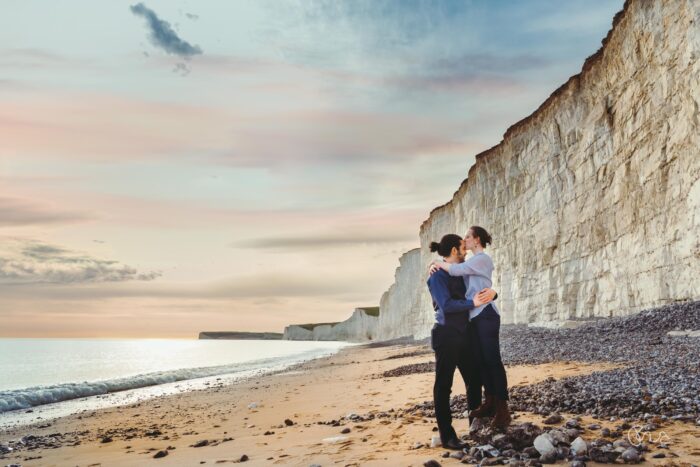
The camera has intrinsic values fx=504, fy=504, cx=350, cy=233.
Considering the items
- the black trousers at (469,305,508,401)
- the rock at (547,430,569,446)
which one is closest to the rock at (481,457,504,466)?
the rock at (547,430,569,446)

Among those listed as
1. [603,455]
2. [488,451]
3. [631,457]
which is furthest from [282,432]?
[631,457]

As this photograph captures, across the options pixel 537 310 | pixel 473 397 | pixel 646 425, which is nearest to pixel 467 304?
pixel 473 397

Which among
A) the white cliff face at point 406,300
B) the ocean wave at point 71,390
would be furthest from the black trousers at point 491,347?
the white cliff face at point 406,300

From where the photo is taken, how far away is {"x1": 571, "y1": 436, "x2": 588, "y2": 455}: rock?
4270 millimetres

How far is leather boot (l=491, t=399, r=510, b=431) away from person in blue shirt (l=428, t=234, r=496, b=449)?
43 centimetres

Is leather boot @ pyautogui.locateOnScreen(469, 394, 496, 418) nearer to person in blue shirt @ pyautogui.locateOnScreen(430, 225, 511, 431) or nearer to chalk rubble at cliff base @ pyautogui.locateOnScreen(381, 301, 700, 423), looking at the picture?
person in blue shirt @ pyautogui.locateOnScreen(430, 225, 511, 431)

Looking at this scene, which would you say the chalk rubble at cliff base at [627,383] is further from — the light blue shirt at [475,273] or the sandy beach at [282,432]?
the light blue shirt at [475,273]

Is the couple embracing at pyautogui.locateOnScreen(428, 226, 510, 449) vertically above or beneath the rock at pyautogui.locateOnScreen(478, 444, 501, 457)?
above

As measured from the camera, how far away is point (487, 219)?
136ft

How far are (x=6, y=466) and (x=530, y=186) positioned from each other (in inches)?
1310

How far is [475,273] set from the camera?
5.38 m

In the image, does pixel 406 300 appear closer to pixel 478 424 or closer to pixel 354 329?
pixel 354 329

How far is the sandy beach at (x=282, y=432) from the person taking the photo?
16.6 feet

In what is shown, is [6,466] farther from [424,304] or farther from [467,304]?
[424,304]
